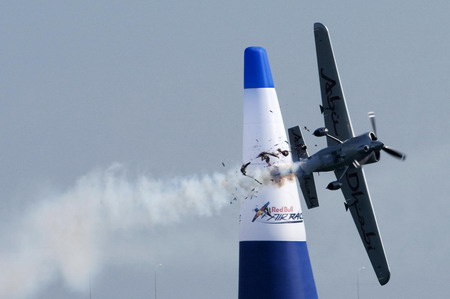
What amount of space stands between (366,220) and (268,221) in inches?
206

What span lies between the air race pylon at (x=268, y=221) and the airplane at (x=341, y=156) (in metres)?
0.76

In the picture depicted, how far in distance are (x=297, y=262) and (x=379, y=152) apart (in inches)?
209

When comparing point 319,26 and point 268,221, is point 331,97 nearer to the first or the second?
point 319,26

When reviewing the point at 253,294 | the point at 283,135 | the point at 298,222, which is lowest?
the point at 253,294

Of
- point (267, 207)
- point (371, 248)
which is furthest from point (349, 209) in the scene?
point (267, 207)

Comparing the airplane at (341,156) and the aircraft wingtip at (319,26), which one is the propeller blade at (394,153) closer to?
the airplane at (341,156)

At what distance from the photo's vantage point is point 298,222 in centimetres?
4138

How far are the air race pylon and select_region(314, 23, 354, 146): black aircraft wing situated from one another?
2.50 meters

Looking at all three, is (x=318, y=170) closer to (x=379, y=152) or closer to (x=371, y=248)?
(x=379, y=152)

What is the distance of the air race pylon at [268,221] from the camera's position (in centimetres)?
4075

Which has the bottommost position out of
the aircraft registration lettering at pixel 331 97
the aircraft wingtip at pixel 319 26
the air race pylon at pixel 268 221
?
the air race pylon at pixel 268 221

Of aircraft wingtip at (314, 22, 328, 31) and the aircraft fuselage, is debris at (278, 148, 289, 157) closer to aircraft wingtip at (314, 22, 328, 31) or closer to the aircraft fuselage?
the aircraft fuselage

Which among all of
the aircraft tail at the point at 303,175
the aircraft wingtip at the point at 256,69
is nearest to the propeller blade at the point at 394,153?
the aircraft tail at the point at 303,175

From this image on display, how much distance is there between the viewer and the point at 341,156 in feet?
131
